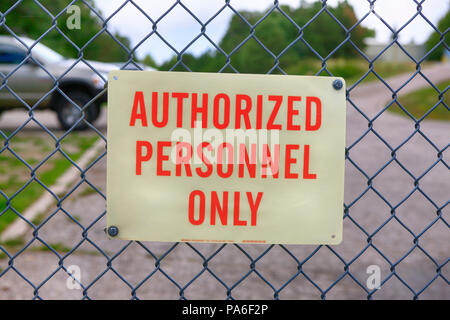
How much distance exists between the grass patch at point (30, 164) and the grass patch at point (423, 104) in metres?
10.9

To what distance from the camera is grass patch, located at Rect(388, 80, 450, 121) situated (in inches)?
648

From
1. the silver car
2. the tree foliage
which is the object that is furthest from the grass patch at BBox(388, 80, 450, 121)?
the tree foliage

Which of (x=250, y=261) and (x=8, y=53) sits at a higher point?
(x=8, y=53)

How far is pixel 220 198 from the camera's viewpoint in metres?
1.86

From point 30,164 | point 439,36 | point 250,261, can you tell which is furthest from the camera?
point 30,164

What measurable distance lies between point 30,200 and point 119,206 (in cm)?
417

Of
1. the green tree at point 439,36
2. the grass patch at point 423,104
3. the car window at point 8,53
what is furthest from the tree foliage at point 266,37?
the grass patch at point 423,104

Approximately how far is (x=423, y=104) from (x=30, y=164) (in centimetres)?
1444

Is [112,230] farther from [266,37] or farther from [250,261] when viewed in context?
[250,261]

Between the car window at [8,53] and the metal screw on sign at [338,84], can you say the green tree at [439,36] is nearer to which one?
the metal screw on sign at [338,84]

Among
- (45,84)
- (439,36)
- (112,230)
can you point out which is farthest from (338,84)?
(45,84)

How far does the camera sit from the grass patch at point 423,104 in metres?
16.5

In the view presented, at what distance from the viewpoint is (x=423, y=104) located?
1806 centimetres

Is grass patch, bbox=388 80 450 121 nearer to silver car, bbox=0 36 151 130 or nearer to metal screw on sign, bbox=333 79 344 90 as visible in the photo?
silver car, bbox=0 36 151 130
